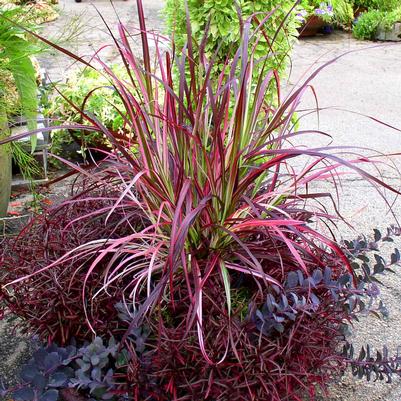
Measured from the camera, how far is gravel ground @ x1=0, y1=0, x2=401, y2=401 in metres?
1.99

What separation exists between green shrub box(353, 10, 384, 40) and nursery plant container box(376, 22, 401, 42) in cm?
10

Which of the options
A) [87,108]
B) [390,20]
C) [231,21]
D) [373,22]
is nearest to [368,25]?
[373,22]

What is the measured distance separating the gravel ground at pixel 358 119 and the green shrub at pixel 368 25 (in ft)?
0.56

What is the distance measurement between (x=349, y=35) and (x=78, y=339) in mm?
8258

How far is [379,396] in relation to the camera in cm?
175

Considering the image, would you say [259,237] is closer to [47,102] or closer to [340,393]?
[340,393]

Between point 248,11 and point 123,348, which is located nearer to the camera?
point 123,348

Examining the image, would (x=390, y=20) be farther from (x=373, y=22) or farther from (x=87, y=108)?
(x=87, y=108)

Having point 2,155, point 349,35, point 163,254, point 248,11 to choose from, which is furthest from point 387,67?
point 163,254

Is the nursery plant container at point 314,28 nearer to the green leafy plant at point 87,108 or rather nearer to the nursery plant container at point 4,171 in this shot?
the green leafy plant at point 87,108

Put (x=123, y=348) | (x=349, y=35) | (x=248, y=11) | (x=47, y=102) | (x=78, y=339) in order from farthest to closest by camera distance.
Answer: (x=349, y=35)
(x=47, y=102)
(x=248, y=11)
(x=78, y=339)
(x=123, y=348)

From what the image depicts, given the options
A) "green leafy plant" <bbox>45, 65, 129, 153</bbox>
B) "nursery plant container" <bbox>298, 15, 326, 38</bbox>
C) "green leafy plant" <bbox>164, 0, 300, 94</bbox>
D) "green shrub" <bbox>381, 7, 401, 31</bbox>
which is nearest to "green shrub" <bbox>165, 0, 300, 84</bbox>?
"green leafy plant" <bbox>164, 0, 300, 94</bbox>

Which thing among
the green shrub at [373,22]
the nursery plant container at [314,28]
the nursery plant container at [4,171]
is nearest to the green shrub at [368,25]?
the green shrub at [373,22]

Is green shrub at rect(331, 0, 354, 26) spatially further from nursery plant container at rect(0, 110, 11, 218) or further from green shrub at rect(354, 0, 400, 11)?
nursery plant container at rect(0, 110, 11, 218)
